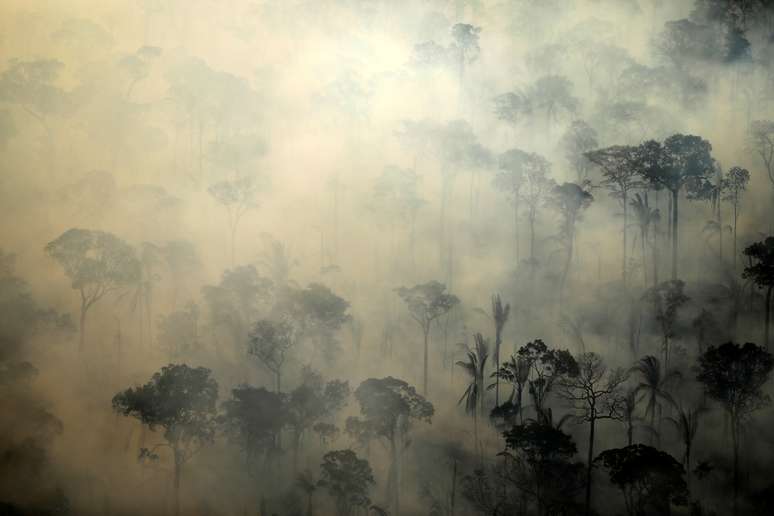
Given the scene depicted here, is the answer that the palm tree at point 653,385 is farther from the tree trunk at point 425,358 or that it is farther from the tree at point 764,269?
the tree trunk at point 425,358

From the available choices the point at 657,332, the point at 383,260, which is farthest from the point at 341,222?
the point at 657,332

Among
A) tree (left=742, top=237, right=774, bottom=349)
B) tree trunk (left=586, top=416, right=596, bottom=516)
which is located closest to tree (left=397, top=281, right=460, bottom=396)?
tree trunk (left=586, top=416, right=596, bottom=516)

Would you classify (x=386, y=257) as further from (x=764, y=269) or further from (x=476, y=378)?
(x=764, y=269)

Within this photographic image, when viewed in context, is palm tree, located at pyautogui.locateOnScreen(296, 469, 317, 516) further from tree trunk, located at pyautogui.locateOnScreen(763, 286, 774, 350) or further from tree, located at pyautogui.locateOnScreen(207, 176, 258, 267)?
tree trunk, located at pyautogui.locateOnScreen(763, 286, 774, 350)

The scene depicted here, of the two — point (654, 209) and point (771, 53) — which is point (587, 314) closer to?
point (654, 209)

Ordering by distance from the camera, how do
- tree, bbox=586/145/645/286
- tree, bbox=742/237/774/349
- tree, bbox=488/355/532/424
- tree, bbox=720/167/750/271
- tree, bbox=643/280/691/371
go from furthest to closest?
tree, bbox=720/167/750/271 → tree, bbox=586/145/645/286 → tree, bbox=742/237/774/349 → tree, bbox=643/280/691/371 → tree, bbox=488/355/532/424

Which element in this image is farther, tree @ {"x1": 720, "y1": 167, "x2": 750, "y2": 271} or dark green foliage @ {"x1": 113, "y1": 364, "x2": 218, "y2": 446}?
tree @ {"x1": 720, "y1": 167, "x2": 750, "y2": 271}
